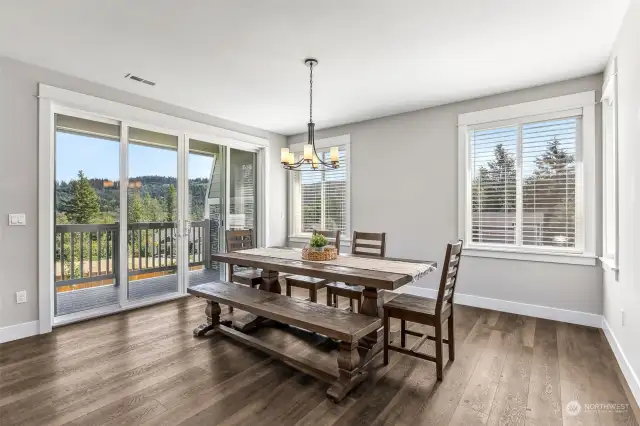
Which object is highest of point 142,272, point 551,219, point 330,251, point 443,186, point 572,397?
point 443,186

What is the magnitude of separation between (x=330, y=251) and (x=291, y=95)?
6.75 feet

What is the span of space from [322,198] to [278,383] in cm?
363

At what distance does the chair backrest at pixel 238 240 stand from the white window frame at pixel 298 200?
1623 mm

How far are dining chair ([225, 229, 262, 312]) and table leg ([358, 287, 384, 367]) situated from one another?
146 cm

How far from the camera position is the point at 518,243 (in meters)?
3.80

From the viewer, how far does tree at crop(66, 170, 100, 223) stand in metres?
3.59

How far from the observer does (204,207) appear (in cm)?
477

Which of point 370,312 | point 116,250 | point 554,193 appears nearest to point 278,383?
point 370,312

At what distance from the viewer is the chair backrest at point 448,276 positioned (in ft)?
7.51

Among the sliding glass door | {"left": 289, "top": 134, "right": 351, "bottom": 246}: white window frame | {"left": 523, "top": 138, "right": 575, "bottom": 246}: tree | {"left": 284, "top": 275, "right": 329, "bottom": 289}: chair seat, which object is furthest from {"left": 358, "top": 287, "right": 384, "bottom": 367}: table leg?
the sliding glass door

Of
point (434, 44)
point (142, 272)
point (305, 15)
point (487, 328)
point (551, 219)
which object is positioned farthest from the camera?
point (142, 272)

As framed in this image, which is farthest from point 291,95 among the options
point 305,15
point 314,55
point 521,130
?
point 521,130

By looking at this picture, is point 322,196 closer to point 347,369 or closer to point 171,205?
point 171,205

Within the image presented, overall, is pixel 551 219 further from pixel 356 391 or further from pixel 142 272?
pixel 142 272
